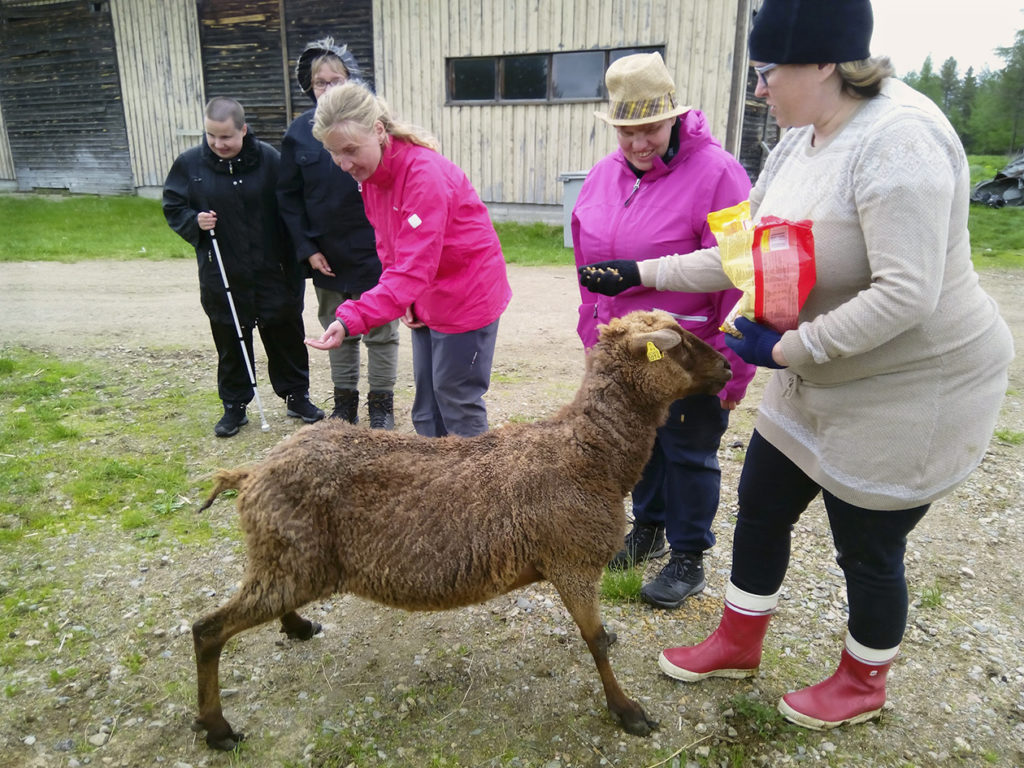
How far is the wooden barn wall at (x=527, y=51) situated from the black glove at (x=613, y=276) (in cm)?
1265

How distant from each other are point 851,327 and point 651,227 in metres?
1.42

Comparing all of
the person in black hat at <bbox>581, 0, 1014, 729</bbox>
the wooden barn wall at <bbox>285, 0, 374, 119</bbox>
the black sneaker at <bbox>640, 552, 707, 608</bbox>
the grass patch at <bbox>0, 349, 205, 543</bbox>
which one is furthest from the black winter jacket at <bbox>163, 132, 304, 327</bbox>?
the wooden barn wall at <bbox>285, 0, 374, 119</bbox>

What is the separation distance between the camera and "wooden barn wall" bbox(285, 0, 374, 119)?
1709 centimetres

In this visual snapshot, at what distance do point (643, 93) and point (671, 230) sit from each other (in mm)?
656

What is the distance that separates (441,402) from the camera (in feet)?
14.8

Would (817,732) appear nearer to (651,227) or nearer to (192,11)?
(651,227)

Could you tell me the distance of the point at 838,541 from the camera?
2.86 metres

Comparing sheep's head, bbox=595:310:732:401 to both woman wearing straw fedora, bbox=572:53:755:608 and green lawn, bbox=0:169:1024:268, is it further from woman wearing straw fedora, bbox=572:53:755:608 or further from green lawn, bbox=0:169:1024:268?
green lawn, bbox=0:169:1024:268

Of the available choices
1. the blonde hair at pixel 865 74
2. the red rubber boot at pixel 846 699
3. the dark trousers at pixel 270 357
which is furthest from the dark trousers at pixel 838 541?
the dark trousers at pixel 270 357

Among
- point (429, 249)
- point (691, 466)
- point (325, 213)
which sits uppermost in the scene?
point (429, 249)

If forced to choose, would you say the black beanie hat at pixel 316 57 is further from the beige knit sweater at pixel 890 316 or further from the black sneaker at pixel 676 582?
the black sneaker at pixel 676 582

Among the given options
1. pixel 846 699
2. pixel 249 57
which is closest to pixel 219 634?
pixel 846 699

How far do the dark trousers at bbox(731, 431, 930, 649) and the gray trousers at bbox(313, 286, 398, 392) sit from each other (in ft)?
12.6

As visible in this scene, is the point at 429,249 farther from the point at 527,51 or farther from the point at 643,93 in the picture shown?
the point at 527,51
